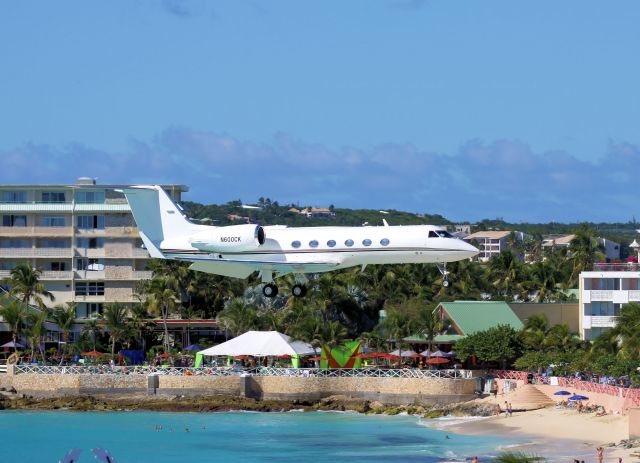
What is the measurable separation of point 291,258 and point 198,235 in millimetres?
5017

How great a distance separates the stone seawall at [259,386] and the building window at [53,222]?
26283 millimetres

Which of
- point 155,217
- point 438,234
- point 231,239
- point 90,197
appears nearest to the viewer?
point 438,234

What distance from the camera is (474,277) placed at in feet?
356

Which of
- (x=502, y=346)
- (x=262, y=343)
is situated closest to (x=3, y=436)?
(x=262, y=343)

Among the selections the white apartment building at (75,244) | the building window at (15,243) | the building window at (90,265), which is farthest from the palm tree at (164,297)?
the building window at (15,243)

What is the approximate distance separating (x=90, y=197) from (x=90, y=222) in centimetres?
208

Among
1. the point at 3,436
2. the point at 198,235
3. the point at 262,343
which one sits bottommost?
the point at 3,436

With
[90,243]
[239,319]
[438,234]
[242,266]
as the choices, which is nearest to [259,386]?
[239,319]

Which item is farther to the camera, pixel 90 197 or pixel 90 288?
A: pixel 90 197

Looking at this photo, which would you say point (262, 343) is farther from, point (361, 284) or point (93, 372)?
point (361, 284)

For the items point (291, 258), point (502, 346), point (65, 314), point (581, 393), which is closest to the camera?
point (291, 258)

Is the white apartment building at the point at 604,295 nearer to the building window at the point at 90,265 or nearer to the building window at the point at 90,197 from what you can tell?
the building window at the point at 90,265

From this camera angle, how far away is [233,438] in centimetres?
6919

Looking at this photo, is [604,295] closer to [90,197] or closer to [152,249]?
[152,249]
